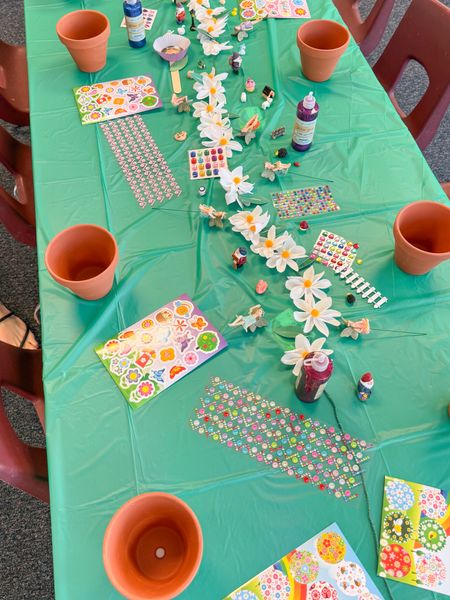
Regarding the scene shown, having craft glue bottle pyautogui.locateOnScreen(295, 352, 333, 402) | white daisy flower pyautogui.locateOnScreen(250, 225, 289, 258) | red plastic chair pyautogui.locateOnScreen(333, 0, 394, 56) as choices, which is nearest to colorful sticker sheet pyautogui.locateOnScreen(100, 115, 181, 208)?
white daisy flower pyautogui.locateOnScreen(250, 225, 289, 258)

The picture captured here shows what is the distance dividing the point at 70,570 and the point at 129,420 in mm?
270

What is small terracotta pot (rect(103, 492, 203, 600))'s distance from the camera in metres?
0.73

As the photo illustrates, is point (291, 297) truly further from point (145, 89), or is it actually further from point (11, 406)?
point (11, 406)

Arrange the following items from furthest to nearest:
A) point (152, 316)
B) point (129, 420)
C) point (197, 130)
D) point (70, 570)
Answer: point (197, 130) < point (152, 316) < point (129, 420) < point (70, 570)

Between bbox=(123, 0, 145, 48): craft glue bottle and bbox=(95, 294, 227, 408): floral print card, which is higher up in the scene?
bbox=(123, 0, 145, 48): craft glue bottle

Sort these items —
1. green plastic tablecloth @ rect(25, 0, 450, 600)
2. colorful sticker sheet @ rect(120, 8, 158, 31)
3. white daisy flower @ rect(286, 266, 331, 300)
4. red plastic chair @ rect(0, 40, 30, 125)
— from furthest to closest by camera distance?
1. red plastic chair @ rect(0, 40, 30, 125)
2. colorful sticker sheet @ rect(120, 8, 158, 31)
3. white daisy flower @ rect(286, 266, 331, 300)
4. green plastic tablecloth @ rect(25, 0, 450, 600)

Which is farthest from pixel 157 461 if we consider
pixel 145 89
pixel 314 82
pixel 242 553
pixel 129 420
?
pixel 314 82

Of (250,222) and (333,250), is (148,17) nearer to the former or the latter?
(250,222)

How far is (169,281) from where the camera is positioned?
1.11m

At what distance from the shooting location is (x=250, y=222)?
3.78 feet

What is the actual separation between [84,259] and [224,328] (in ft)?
1.19

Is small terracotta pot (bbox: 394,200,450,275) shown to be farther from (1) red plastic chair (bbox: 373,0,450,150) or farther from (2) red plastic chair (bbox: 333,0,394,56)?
(2) red plastic chair (bbox: 333,0,394,56)

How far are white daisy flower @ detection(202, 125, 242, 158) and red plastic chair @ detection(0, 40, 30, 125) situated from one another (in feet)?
2.68

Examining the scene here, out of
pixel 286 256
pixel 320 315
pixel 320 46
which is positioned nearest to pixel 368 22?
pixel 320 46
